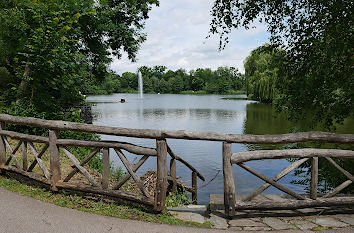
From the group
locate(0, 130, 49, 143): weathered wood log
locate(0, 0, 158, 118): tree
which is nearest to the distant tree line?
locate(0, 0, 158, 118): tree

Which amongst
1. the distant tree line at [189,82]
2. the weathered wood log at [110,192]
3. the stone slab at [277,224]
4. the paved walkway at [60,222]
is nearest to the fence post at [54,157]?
the weathered wood log at [110,192]

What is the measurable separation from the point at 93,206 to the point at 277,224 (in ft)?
9.91

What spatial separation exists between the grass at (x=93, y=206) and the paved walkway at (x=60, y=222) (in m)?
0.15

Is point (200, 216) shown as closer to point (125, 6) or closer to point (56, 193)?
point (56, 193)

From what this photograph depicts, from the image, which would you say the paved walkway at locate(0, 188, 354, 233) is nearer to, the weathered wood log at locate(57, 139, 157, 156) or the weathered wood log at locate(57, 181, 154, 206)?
the weathered wood log at locate(57, 181, 154, 206)

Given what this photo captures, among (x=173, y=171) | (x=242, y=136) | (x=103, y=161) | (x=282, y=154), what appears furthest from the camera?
(x=173, y=171)

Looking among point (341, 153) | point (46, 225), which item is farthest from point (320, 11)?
point (46, 225)

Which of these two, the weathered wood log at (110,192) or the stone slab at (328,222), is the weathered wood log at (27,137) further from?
the stone slab at (328,222)

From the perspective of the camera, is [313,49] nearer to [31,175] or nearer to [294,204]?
[294,204]

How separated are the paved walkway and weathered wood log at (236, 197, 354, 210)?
1.65 ft

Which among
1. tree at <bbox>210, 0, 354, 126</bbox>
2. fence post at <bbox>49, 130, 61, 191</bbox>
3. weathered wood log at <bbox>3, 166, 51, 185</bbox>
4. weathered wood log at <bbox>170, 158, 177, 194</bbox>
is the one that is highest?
tree at <bbox>210, 0, 354, 126</bbox>

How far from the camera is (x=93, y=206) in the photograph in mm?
4875

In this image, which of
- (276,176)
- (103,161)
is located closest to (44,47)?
(103,161)

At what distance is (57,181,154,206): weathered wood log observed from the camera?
15.5 ft
